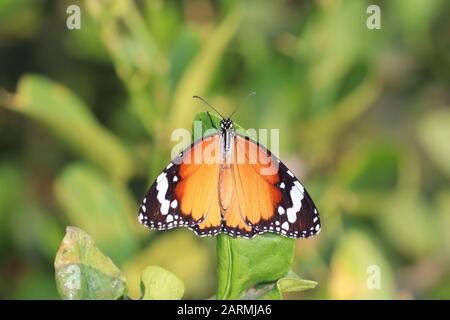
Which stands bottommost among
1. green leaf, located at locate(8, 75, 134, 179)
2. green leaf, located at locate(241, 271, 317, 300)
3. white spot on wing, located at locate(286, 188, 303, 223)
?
green leaf, located at locate(241, 271, 317, 300)

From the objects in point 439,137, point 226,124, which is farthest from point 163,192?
point 439,137

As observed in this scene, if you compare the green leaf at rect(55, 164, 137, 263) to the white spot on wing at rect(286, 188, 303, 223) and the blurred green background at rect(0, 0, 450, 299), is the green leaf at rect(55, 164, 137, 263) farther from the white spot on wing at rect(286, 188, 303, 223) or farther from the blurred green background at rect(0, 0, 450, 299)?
the white spot on wing at rect(286, 188, 303, 223)

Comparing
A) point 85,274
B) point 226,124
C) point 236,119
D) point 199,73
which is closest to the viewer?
point 85,274

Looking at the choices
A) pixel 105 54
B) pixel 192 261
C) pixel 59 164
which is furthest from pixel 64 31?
pixel 192 261

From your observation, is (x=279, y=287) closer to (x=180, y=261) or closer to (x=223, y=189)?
(x=223, y=189)

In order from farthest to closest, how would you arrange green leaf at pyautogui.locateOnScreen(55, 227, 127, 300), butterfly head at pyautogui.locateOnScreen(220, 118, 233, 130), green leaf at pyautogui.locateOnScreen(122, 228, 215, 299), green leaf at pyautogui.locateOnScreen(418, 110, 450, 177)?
green leaf at pyautogui.locateOnScreen(418, 110, 450, 177)
green leaf at pyautogui.locateOnScreen(122, 228, 215, 299)
butterfly head at pyautogui.locateOnScreen(220, 118, 233, 130)
green leaf at pyautogui.locateOnScreen(55, 227, 127, 300)

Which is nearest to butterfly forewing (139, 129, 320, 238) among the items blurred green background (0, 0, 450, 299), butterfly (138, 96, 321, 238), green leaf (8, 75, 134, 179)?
butterfly (138, 96, 321, 238)

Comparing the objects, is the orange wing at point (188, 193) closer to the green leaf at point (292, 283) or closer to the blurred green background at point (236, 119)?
the blurred green background at point (236, 119)
